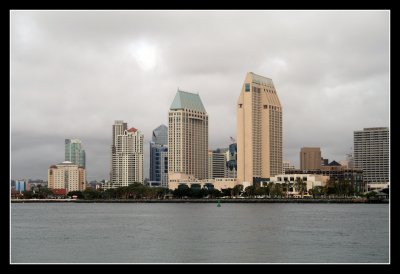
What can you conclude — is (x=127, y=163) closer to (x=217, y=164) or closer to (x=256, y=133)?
(x=217, y=164)

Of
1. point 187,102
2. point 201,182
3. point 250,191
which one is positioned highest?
point 187,102

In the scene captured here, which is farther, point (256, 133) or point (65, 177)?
point (65, 177)

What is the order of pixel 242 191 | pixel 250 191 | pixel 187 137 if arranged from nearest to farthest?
pixel 250 191 → pixel 242 191 → pixel 187 137

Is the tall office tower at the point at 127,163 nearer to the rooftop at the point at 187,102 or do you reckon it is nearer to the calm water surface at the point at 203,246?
the rooftop at the point at 187,102

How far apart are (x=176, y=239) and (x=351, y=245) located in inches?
299

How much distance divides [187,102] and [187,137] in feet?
30.3

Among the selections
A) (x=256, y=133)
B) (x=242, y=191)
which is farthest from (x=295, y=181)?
(x=256, y=133)

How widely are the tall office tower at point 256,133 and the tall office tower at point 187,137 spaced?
20.2 metres

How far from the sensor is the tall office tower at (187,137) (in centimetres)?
14850

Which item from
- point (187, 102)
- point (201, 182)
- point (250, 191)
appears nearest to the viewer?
point (250, 191)

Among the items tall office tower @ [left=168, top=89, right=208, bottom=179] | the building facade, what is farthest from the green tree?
the building facade

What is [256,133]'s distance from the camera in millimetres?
132125
